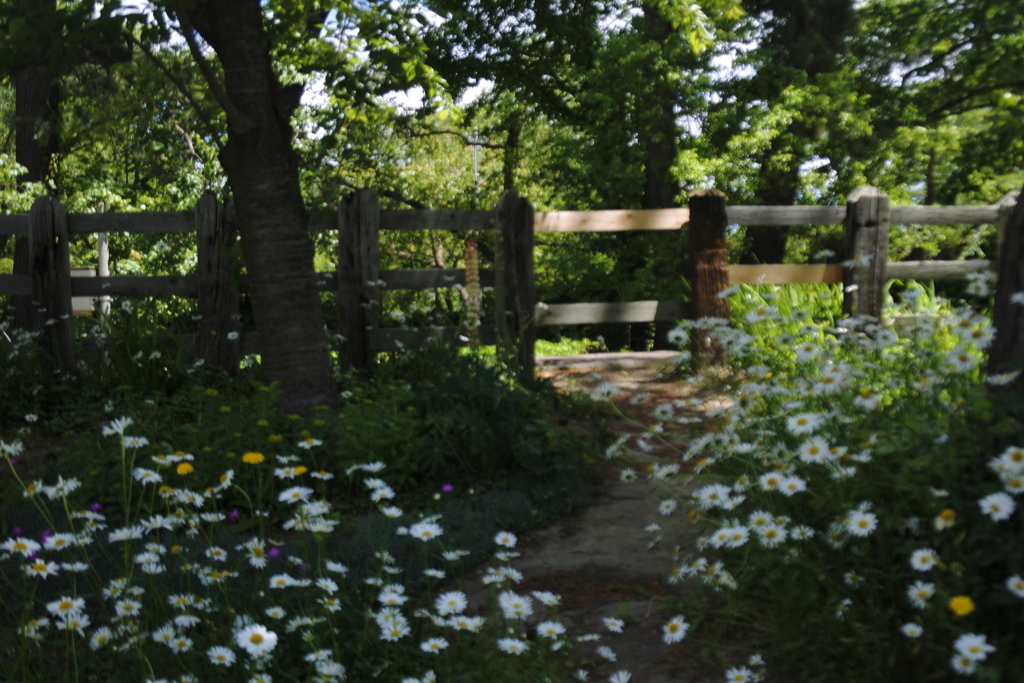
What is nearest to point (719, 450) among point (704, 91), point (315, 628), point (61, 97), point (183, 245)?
point (315, 628)

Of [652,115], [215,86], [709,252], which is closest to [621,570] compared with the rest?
[215,86]

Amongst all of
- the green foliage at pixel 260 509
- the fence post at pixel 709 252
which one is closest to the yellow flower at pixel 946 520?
the green foliage at pixel 260 509

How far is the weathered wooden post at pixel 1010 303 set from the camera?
8.99 feet

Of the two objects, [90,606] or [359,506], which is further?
[359,506]

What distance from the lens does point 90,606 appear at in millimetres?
3393

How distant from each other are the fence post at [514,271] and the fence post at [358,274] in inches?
40.3

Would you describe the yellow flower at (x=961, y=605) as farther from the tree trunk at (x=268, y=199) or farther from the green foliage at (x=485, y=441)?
the tree trunk at (x=268, y=199)

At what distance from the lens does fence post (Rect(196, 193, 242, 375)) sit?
7.64m

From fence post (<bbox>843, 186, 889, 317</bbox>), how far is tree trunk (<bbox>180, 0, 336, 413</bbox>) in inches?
209

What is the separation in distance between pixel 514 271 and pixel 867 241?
342 cm

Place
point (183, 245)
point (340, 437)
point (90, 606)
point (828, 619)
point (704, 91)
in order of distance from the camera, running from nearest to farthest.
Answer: point (828, 619)
point (90, 606)
point (340, 437)
point (704, 91)
point (183, 245)

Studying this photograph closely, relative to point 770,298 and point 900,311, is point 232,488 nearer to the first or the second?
point 770,298

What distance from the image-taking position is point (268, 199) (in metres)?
5.51

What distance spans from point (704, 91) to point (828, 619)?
476 inches
